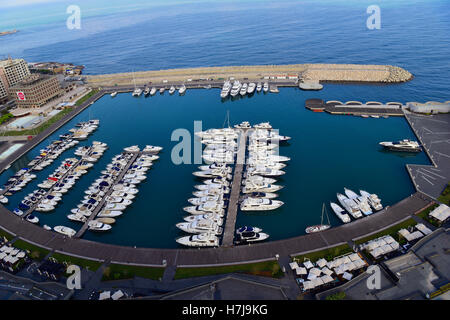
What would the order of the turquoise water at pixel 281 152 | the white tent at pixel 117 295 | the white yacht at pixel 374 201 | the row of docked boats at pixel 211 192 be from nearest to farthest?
1. the white tent at pixel 117 295
2. the row of docked boats at pixel 211 192
3. the white yacht at pixel 374 201
4. the turquoise water at pixel 281 152

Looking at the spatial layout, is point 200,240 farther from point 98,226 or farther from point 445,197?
point 445,197

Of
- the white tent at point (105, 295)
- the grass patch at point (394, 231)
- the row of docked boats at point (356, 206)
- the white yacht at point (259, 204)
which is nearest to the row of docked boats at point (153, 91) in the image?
the white yacht at point (259, 204)

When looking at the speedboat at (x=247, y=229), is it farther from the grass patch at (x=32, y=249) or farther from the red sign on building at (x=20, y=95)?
the red sign on building at (x=20, y=95)

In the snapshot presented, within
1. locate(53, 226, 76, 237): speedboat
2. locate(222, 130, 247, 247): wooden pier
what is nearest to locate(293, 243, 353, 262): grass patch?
locate(222, 130, 247, 247): wooden pier

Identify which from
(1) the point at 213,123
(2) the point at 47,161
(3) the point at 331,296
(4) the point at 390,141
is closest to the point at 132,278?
(3) the point at 331,296

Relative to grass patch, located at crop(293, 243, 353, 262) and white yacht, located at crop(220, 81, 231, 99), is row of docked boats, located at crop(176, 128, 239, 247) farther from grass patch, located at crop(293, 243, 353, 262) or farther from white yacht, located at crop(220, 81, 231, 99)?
white yacht, located at crop(220, 81, 231, 99)
